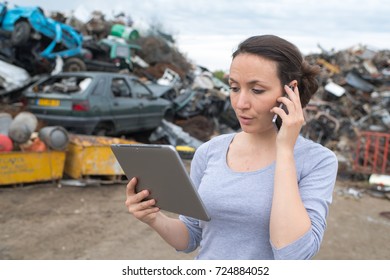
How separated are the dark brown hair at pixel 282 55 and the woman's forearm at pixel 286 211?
1.23ft

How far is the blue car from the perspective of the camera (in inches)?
418

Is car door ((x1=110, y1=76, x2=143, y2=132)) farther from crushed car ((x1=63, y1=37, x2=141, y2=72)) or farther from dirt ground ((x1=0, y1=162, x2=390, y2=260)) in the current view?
crushed car ((x1=63, y1=37, x2=141, y2=72))

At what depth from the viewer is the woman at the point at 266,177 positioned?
1.38 metres

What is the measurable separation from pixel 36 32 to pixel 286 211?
11.1 meters

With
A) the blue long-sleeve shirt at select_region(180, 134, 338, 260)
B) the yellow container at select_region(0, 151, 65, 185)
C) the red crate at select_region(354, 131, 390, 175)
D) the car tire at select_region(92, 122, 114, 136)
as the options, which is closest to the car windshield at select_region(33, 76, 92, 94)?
the car tire at select_region(92, 122, 114, 136)

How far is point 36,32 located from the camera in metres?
11.0

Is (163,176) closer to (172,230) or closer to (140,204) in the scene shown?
(140,204)

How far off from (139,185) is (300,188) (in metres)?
0.64

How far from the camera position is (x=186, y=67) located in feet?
65.3

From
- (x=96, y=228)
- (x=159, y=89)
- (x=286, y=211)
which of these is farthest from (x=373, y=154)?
(x=286, y=211)

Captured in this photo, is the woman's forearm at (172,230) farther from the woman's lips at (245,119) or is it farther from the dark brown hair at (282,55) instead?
the dark brown hair at (282,55)

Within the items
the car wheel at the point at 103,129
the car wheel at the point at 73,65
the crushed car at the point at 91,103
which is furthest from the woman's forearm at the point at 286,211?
the car wheel at the point at 73,65

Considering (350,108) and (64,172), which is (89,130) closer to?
(64,172)

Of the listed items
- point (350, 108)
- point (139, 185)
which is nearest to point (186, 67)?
point (350, 108)
